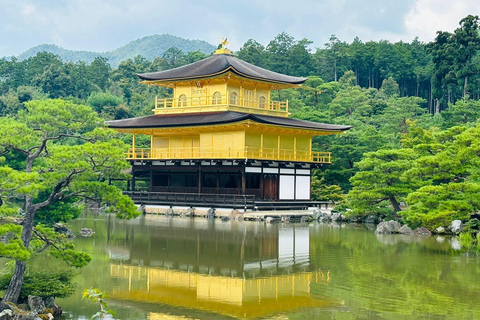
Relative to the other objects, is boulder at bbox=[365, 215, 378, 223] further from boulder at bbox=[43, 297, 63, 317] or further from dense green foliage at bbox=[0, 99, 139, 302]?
boulder at bbox=[43, 297, 63, 317]

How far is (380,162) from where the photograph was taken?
30953mm

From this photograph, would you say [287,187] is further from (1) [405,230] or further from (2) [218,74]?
(1) [405,230]

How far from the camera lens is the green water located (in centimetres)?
1314

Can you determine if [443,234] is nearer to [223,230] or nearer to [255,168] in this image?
[223,230]

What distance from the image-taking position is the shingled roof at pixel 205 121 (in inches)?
1389

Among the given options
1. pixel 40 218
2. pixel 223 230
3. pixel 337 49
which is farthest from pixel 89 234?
pixel 337 49

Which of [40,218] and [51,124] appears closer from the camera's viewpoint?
[51,124]

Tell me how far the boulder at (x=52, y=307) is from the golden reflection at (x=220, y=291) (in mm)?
1773

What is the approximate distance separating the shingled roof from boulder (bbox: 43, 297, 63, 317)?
72.7 ft

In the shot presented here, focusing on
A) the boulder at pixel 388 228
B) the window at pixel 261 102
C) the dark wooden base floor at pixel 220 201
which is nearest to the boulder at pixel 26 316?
the boulder at pixel 388 228

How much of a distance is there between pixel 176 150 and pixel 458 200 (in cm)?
1896

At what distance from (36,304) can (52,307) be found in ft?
1.39

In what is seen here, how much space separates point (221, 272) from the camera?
17.2 metres

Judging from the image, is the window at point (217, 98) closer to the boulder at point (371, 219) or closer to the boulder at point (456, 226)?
the boulder at point (371, 219)
